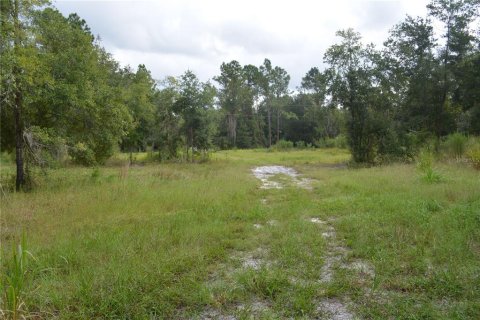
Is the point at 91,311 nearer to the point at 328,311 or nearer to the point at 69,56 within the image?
the point at 328,311

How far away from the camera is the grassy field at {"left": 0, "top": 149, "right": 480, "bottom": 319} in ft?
10.6

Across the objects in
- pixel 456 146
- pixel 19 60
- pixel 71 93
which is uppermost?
pixel 19 60

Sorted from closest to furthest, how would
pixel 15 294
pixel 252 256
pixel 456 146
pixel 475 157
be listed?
pixel 15 294 < pixel 252 256 < pixel 475 157 < pixel 456 146

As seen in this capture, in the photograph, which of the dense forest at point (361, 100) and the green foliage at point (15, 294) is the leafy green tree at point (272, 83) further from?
the green foliage at point (15, 294)

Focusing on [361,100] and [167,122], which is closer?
[361,100]

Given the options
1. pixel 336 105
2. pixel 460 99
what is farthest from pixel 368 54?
pixel 460 99

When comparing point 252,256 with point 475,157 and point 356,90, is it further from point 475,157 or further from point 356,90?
point 356,90

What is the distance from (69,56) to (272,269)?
35.0 feet

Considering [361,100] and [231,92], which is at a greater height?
[231,92]

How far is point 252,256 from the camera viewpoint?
15.2 feet

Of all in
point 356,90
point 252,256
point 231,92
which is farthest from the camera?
point 231,92

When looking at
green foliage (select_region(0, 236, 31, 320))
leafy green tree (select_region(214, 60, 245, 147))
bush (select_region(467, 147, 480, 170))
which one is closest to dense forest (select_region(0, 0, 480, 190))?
bush (select_region(467, 147, 480, 170))

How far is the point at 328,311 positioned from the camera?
313cm

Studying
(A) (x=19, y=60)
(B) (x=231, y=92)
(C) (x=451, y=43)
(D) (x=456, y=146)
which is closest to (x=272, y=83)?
(B) (x=231, y=92)
